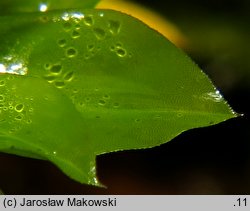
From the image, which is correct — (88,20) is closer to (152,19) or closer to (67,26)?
(67,26)

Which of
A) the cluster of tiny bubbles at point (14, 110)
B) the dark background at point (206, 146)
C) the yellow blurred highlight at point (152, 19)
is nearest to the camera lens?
the cluster of tiny bubbles at point (14, 110)

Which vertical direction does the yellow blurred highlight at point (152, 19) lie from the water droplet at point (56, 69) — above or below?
above

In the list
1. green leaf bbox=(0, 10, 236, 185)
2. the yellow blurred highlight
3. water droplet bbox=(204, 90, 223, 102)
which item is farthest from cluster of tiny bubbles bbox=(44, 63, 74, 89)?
the yellow blurred highlight

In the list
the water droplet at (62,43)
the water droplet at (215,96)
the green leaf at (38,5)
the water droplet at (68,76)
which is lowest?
the water droplet at (215,96)

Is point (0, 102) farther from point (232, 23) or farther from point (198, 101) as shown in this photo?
point (232, 23)

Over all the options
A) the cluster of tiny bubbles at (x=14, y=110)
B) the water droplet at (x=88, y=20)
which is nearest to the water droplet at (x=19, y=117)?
the cluster of tiny bubbles at (x=14, y=110)

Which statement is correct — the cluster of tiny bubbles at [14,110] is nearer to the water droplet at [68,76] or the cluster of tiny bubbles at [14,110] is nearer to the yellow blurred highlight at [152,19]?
the water droplet at [68,76]

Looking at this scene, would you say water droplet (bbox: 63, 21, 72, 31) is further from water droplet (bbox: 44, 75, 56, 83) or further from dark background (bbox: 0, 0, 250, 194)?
dark background (bbox: 0, 0, 250, 194)
